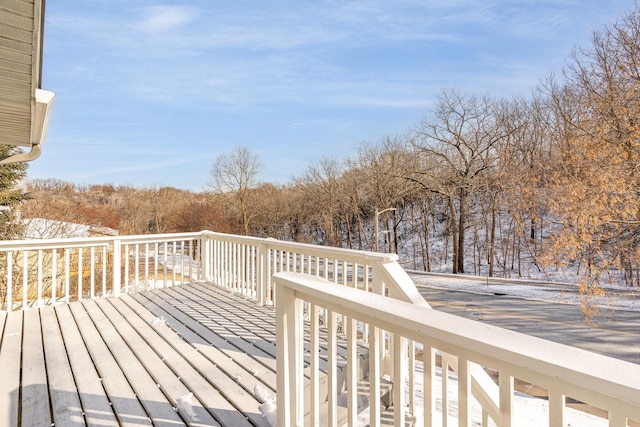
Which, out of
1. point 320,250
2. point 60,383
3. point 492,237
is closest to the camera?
point 60,383

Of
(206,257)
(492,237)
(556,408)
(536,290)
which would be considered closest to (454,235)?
(492,237)

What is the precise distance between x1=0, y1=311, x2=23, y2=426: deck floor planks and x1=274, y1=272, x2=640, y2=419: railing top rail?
2224 millimetres

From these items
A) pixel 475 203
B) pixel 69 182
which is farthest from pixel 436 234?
pixel 69 182

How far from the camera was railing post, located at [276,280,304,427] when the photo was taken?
141 centimetres

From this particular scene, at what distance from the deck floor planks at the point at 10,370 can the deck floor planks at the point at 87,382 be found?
309 millimetres


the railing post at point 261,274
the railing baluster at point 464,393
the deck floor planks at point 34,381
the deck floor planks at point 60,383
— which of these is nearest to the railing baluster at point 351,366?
the railing baluster at point 464,393

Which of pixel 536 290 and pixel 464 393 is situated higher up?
pixel 464 393

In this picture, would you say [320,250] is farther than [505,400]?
Yes

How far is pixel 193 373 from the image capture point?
2.39m

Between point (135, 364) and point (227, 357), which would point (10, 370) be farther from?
point (227, 357)

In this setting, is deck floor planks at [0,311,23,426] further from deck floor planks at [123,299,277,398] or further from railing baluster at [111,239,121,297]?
deck floor planks at [123,299,277,398]

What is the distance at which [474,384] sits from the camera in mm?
1818

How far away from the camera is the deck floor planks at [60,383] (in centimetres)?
191

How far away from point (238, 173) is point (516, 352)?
22.2 meters
